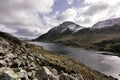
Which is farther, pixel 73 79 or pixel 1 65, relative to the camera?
pixel 73 79

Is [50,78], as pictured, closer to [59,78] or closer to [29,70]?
[59,78]

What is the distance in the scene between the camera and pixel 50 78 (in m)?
23.0

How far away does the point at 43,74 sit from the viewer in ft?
73.9

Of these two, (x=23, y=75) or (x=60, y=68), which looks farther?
(x=60, y=68)

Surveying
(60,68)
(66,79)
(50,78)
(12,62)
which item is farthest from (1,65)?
(60,68)

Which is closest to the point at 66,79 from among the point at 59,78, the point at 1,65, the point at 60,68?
the point at 59,78

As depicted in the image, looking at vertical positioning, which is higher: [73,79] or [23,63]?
[23,63]

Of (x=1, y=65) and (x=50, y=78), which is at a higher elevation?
(x=1, y=65)

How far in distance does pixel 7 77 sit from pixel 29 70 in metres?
6.66

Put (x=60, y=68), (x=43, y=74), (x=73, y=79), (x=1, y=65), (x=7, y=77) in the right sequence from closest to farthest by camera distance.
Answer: (x=7, y=77)
(x=43, y=74)
(x=1, y=65)
(x=73, y=79)
(x=60, y=68)

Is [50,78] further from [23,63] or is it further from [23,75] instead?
[23,63]

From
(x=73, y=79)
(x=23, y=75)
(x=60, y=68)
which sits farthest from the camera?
(x=60, y=68)

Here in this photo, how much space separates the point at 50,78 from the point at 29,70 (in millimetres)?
3628

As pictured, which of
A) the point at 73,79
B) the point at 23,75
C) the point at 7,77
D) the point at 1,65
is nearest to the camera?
the point at 7,77
